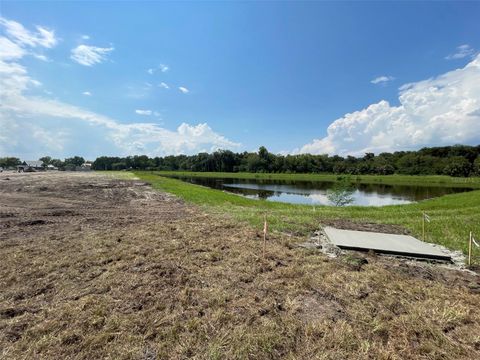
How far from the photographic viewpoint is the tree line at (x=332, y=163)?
9400cm

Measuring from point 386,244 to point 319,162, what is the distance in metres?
115

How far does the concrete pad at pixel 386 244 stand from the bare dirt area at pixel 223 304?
2.44 ft

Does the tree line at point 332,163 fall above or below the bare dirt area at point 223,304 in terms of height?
above

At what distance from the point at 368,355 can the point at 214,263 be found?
371cm

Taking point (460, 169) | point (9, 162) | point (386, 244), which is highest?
point (9, 162)

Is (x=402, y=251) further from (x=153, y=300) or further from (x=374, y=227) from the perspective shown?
(x=153, y=300)

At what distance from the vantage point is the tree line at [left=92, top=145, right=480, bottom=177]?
94000 millimetres

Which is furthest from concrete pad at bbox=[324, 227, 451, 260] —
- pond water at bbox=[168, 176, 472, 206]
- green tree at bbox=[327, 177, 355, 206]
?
pond water at bbox=[168, 176, 472, 206]

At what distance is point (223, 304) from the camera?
14.4ft

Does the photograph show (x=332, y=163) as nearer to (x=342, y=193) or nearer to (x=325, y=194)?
(x=325, y=194)

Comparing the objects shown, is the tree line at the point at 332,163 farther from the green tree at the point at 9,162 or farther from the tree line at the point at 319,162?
the green tree at the point at 9,162

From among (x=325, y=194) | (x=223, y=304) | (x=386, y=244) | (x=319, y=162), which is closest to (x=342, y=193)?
(x=325, y=194)

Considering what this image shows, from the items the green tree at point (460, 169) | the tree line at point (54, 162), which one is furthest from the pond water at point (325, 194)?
the tree line at point (54, 162)

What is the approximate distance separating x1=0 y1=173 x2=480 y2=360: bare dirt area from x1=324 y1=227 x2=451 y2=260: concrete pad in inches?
29.3
